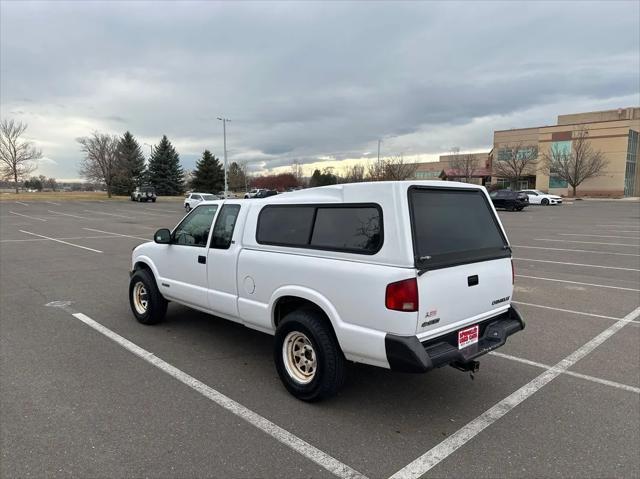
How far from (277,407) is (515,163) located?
71.5 meters

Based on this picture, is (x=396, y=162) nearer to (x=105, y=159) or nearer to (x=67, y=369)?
(x=105, y=159)

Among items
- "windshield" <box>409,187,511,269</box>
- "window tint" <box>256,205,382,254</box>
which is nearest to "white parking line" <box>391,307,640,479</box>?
"windshield" <box>409,187,511,269</box>

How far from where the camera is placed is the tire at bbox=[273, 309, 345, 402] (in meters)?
3.38

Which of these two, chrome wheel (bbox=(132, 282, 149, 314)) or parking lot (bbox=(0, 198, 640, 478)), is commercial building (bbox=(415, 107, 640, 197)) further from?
chrome wheel (bbox=(132, 282, 149, 314))

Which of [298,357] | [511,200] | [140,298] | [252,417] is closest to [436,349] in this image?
[298,357]

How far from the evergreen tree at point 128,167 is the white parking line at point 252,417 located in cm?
6229

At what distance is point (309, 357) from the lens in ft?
12.1

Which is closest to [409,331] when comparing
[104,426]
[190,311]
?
[104,426]

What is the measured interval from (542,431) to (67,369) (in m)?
4.31

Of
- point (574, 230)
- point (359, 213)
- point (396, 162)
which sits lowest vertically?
point (574, 230)

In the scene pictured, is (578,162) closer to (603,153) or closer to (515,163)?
(603,153)

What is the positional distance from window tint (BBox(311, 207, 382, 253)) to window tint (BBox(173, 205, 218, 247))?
1.68 metres

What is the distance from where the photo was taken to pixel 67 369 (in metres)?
4.21

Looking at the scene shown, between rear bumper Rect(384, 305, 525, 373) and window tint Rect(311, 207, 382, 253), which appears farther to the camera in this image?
window tint Rect(311, 207, 382, 253)
